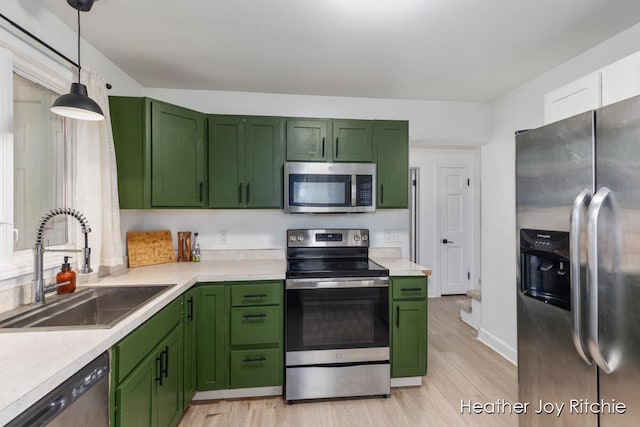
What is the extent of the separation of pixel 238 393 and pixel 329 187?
1668 millimetres

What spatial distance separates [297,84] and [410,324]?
7.01 feet

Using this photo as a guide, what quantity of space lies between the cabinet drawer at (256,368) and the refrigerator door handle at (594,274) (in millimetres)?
1759

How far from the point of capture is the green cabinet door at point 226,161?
254 centimetres

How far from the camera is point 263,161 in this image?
2582 millimetres

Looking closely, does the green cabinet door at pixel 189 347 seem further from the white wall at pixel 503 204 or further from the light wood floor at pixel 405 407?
the white wall at pixel 503 204

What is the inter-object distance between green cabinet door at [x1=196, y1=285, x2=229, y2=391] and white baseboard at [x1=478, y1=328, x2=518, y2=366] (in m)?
2.40

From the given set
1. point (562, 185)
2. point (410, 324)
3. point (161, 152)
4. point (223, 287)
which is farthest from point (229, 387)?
point (562, 185)

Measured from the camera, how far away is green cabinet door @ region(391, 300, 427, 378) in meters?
2.32

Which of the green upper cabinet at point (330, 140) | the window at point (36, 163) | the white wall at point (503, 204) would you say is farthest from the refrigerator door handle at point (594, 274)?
the window at point (36, 163)

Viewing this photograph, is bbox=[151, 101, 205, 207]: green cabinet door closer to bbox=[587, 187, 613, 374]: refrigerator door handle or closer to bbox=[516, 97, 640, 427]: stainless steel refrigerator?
bbox=[516, 97, 640, 427]: stainless steel refrigerator

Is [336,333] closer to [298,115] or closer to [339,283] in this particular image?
[339,283]

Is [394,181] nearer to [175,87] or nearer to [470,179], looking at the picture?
[175,87]

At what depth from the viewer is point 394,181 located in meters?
2.70

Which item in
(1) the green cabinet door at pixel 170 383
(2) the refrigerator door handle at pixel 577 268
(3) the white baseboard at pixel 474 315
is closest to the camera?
(2) the refrigerator door handle at pixel 577 268
